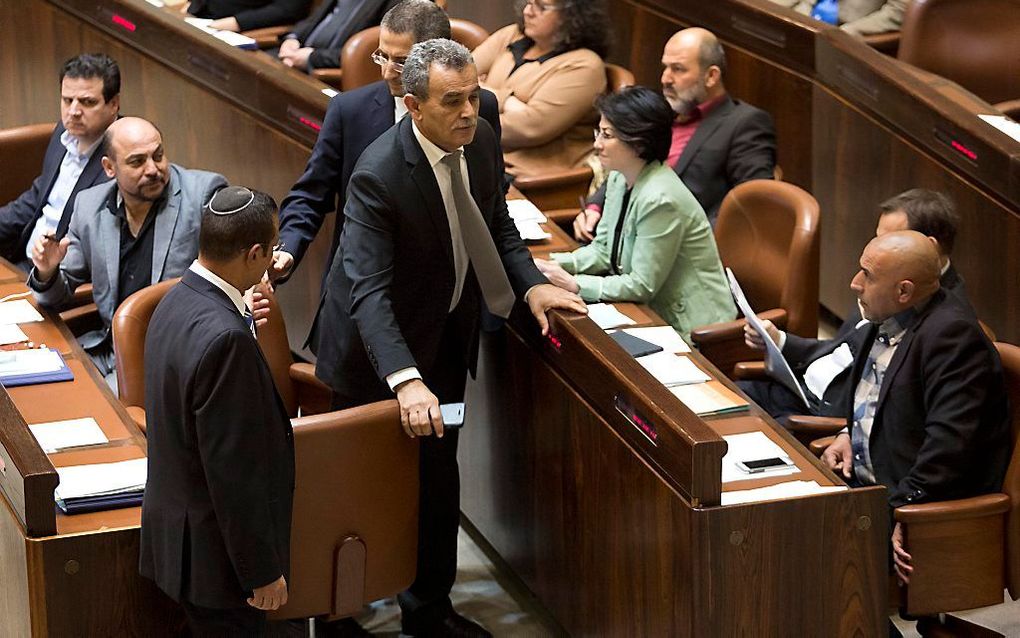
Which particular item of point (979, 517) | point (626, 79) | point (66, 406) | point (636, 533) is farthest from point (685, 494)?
point (626, 79)

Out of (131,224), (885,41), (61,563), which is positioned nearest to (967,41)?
(885,41)

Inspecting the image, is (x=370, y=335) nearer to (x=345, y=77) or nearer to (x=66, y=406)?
(x=66, y=406)

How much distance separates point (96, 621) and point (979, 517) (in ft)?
5.33

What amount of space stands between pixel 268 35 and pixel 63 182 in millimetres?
1390

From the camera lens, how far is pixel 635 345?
3.32 metres

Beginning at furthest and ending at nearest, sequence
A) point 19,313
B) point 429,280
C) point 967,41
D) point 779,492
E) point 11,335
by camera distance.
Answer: point 967,41 → point 19,313 → point 11,335 → point 429,280 → point 779,492

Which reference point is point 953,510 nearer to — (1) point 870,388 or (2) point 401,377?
(1) point 870,388

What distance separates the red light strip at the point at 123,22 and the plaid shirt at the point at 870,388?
127 inches

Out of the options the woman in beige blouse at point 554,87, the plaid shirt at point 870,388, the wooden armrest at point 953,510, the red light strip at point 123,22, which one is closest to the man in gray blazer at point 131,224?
the woman in beige blouse at point 554,87

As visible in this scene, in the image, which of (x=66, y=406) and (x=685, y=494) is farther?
(x=66, y=406)

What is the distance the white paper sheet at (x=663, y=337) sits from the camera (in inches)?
132

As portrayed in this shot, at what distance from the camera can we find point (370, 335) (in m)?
2.97

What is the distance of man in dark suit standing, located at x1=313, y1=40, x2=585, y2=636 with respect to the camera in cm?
295

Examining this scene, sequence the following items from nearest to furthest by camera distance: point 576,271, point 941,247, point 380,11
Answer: point 941,247, point 576,271, point 380,11
